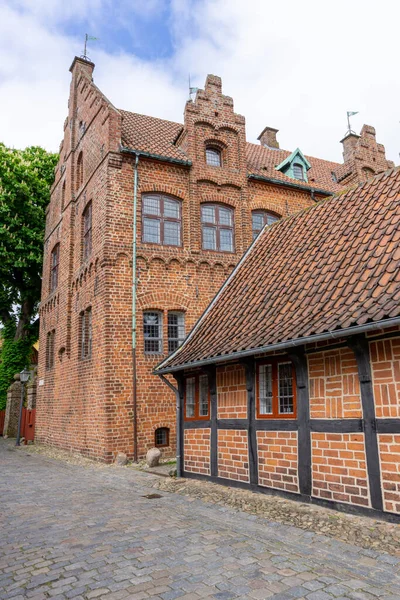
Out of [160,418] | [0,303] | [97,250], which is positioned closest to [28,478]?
[160,418]

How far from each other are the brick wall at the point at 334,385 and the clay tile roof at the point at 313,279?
0.60 metres

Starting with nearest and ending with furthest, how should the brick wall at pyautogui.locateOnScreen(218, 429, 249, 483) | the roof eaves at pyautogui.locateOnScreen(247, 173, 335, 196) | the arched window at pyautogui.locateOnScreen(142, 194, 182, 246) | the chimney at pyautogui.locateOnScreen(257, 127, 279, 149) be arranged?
the brick wall at pyautogui.locateOnScreen(218, 429, 249, 483) < the arched window at pyautogui.locateOnScreen(142, 194, 182, 246) < the roof eaves at pyautogui.locateOnScreen(247, 173, 335, 196) < the chimney at pyautogui.locateOnScreen(257, 127, 279, 149)

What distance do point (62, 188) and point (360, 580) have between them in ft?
62.7

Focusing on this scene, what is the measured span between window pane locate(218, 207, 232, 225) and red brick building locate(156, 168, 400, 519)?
18.3 ft

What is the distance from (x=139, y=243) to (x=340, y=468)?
9797mm

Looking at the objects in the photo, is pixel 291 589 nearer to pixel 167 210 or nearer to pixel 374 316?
pixel 374 316

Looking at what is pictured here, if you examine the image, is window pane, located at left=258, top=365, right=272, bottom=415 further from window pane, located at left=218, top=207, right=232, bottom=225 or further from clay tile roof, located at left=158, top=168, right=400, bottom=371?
window pane, located at left=218, top=207, right=232, bottom=225

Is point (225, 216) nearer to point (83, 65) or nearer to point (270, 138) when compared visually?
point (83, 65)

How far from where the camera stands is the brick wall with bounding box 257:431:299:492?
7188mm

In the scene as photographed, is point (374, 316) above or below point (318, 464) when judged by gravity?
above

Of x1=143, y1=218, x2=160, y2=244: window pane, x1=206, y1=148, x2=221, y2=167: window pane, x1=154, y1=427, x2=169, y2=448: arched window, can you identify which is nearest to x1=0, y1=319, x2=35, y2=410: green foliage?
x1=143, y1=218, x2=160, y2=244: window pane

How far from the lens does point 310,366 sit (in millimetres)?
7047

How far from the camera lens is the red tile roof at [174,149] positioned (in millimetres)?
15586

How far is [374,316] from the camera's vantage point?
5.52 m
